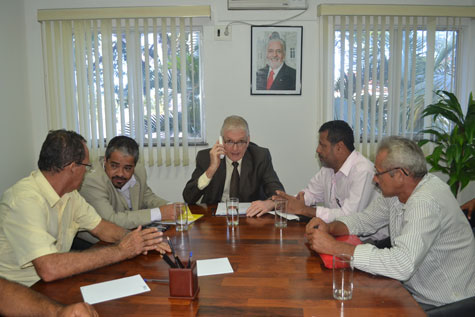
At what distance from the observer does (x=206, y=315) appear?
1240 millimetres

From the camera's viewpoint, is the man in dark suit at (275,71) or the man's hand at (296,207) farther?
the man in dark suit at (275,71)

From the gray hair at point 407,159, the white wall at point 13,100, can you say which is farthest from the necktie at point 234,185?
the white wall at point 13,100

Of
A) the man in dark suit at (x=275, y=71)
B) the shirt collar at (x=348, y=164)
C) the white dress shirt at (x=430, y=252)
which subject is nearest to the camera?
the white dress shirt at (x=430, y=252)

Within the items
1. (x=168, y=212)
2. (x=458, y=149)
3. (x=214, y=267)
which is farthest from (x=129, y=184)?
(x=458, y=149)

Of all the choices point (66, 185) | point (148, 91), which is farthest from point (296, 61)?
point (66, 185)

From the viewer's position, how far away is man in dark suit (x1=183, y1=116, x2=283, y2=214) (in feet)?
9.41

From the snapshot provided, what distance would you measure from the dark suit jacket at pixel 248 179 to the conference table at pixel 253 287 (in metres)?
1.02

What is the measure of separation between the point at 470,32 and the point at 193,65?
3.12m

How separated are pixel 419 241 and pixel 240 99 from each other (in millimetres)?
3009

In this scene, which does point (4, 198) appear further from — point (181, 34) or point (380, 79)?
point (380, 79)

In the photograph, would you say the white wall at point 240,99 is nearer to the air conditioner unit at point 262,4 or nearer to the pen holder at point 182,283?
the air conditioner unit at point 262,4

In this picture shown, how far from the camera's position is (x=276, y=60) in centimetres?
420

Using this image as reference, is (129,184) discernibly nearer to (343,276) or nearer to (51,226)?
(51,226)

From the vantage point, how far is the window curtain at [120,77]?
4.11 meters
